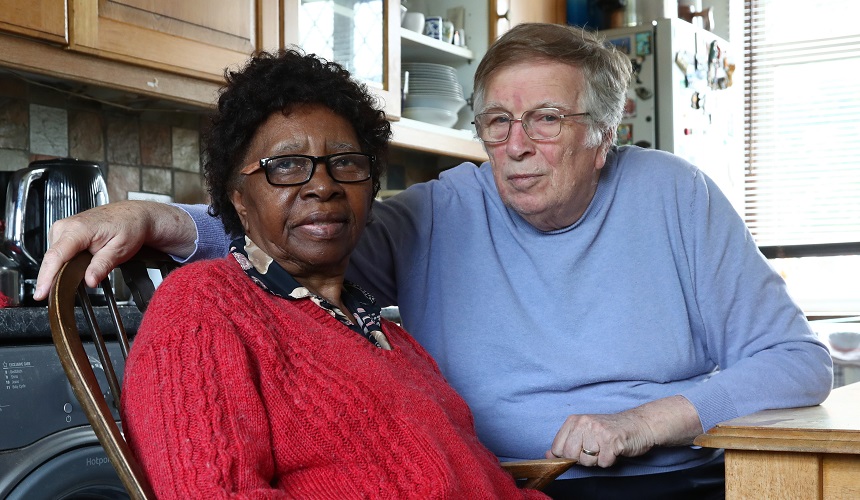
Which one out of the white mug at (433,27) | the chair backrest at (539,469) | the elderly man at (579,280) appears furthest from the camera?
the white mug at (433,27)

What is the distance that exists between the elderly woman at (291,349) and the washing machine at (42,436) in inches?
21.3

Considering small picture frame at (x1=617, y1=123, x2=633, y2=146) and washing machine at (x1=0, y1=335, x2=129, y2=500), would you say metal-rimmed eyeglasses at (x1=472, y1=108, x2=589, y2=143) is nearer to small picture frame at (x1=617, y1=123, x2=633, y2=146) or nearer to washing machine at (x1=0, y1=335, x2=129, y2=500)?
washing machine at (x1=0, y1=335, x2=129, y2=500)

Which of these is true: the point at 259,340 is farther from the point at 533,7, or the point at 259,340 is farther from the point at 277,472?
the point at 533,7

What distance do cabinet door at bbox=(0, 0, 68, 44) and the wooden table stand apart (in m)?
1.47

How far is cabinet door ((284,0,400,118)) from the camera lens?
266cm

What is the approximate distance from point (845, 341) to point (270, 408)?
212 centimetres

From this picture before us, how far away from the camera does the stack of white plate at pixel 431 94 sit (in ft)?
10.2

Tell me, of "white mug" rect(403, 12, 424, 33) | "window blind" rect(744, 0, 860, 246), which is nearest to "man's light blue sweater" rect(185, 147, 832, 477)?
"white mug" rect(403, 12, 424, 33)

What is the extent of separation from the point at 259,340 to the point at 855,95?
4098mm

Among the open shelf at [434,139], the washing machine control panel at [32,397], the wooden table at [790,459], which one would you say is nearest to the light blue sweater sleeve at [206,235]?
the washing machine control panel at [32,397]

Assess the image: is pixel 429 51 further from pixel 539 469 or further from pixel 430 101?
pixel 539 469

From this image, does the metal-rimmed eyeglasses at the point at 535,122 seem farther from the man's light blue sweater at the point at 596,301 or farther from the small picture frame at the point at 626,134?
the small picture frame at the point at 626,134

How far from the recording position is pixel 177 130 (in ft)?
8.63

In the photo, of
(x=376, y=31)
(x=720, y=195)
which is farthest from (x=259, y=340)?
(x=376, y=31)
